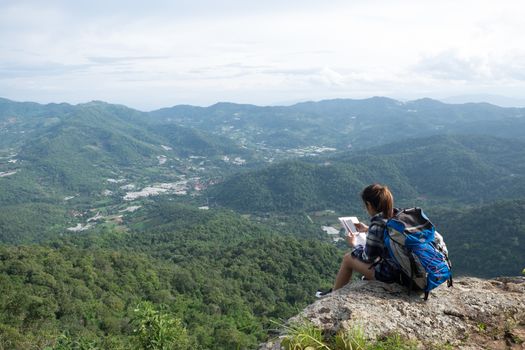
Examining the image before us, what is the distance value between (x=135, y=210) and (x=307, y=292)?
323 feet

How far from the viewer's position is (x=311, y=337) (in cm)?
424

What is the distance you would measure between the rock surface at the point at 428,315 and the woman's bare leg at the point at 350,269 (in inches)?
7.1

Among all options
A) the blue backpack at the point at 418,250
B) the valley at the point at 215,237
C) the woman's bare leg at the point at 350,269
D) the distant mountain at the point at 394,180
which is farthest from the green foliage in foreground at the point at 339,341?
the distant mountain at the point at 394,180

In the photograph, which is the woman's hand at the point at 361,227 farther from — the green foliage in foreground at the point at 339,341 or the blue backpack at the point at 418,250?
the green foliage in foreground at the point at 339,341

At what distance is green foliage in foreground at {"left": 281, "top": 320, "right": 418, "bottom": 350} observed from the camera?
434 centimetres

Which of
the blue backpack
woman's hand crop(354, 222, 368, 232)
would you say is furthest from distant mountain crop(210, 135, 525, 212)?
the blue backpack

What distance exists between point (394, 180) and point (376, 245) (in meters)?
172

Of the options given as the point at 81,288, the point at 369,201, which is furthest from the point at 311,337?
the point at 81,288

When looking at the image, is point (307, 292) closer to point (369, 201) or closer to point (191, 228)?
point (191, 228)

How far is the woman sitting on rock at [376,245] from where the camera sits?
5785mm

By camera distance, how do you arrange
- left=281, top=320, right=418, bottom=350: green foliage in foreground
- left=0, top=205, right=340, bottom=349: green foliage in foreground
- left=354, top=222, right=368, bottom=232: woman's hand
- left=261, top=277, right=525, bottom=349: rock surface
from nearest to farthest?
1. left=281, top=320, right=418, bottom=350: green foliage in foreground
2. left=261, top=277, right=525, bottom=349: rock surface
3. left=354, top=222, right=368, bottom=232: woman's hand
4. left=0, top=205, right=340, bottom=349: green foliage in foreground

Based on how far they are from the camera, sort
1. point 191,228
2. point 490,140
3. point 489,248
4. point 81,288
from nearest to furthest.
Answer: point 81,288
point 489,248
point 191,228
point 490,140

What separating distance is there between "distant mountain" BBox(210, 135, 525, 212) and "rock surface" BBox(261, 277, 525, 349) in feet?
467

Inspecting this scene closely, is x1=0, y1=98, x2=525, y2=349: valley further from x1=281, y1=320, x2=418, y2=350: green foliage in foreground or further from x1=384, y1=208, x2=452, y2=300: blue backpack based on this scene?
x1=384, y1=208, x2=452, y2=300: blue backpack
